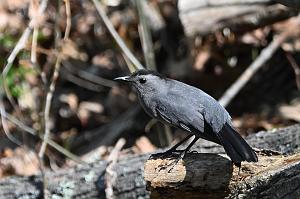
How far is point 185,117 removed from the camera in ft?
12.3

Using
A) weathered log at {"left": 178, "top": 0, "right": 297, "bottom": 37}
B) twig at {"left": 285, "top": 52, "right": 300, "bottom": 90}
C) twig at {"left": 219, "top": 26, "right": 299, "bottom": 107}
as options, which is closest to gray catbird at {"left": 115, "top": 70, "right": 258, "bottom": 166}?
twig at {"left": 219, "top": 26, "right": 299, "bottom": 107}

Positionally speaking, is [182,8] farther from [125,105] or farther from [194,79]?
[125,105]

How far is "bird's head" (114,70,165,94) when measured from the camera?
161 inches

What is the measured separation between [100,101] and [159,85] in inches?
133

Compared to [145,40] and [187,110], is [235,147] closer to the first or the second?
[187,110]

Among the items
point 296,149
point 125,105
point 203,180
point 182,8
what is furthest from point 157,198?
point 125,105

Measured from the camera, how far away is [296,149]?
4.44 metres

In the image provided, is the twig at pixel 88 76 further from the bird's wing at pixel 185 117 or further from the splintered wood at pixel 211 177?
the splintered wood at pixel 211 177

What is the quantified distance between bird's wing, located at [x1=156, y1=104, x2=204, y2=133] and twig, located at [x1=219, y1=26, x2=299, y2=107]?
7.26 feet

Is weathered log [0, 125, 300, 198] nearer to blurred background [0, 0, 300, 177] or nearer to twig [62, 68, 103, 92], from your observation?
blurred background [0, 0, 300, 177]

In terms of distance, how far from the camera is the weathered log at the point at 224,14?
6.18m

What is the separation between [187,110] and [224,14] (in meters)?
2.69

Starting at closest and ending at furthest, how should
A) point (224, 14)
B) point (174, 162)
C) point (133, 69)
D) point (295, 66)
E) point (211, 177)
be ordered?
point (211, 177) < point (174, 162) < point (133, 69) < point (224, 14) < point (295, 66)

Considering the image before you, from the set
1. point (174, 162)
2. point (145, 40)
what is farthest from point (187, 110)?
point (145, 40)
